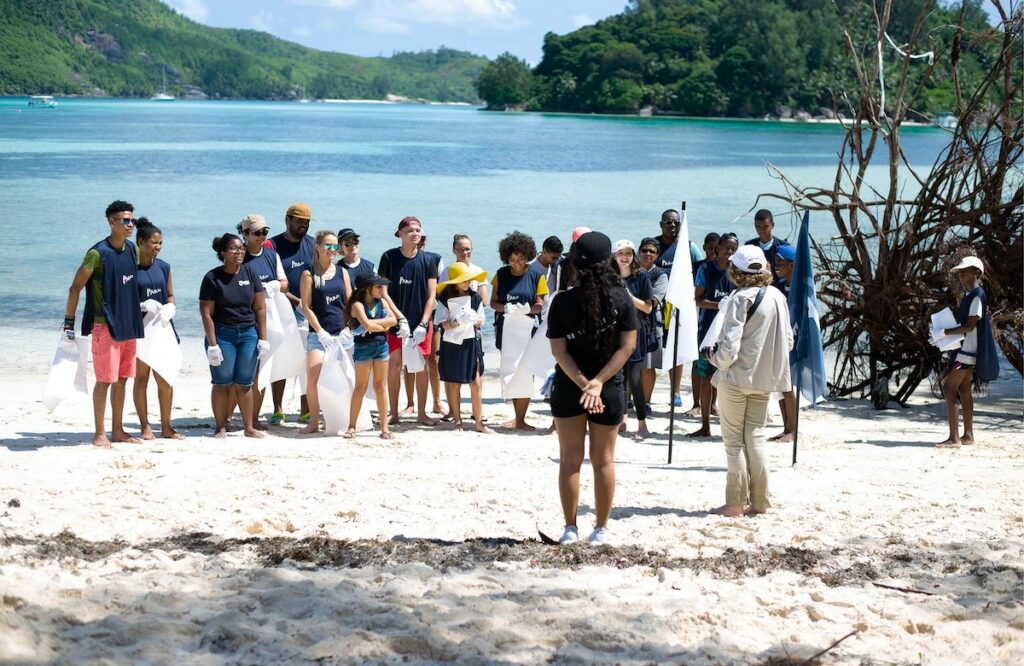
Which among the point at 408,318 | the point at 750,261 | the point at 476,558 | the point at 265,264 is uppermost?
the point at 750,261

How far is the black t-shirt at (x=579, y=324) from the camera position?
19.0ft

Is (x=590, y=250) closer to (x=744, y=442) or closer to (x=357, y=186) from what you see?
(x=744, y=442)

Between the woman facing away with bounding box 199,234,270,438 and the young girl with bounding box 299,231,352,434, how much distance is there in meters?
0.37

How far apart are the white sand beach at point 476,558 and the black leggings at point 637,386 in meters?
0.61

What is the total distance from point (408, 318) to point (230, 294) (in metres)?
1.62

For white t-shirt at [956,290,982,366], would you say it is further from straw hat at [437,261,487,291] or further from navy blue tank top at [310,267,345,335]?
navy blue tank top at [310,267,345,335]

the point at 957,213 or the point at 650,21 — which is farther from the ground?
the point at 650,21

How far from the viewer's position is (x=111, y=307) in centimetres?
813

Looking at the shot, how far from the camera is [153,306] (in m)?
8.57

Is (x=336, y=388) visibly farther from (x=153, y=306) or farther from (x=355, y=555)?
(x=355, y=555)

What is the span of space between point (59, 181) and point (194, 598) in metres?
41.2

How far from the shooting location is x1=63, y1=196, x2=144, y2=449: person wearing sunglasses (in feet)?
26.5

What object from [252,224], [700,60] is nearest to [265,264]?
[252,224]

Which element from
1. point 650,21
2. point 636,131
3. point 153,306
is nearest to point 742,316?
point 153,306
